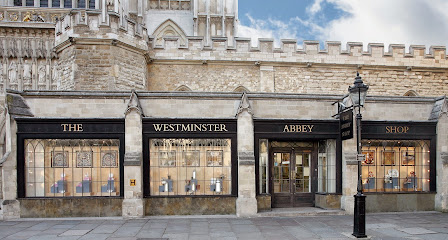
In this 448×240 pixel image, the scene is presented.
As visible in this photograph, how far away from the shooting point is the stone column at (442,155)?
38.5 ft

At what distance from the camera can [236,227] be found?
931 cm

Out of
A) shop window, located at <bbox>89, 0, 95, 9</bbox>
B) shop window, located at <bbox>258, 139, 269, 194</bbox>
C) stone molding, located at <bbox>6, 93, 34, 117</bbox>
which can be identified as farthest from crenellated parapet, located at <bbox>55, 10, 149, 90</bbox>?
shop window, located at <bbox>89, 0, 95, 9</bbox>

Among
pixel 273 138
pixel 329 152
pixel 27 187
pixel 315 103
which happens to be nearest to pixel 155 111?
pixel 273 138

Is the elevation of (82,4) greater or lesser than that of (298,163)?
greater

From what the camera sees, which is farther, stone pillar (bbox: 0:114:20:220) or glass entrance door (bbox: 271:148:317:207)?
glass entrance door (bbox: 271:148:317:207)

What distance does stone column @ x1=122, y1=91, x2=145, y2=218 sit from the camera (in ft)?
34.6

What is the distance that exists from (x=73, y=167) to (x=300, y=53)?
12204mm

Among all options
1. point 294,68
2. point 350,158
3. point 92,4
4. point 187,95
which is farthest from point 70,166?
A: point 92,4

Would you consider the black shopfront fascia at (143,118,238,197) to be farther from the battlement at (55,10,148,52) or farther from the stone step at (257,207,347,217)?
the battlement at (55,10,148,52)

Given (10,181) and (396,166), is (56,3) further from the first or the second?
(396,166)

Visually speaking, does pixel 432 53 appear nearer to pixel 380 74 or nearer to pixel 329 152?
pixel 380 74

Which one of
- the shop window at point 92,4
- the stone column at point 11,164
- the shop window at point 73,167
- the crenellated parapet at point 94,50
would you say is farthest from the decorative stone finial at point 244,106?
the shop window at point 92,4

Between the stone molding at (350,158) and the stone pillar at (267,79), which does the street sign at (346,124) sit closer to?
the stone molding at (350,158)

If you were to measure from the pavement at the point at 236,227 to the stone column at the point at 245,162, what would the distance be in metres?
0.47
